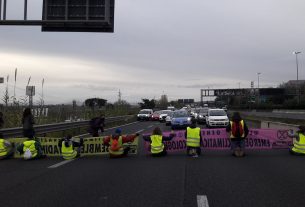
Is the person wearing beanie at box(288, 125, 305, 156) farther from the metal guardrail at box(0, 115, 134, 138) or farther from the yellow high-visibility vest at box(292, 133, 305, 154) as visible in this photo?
the metal guardrail at box(0, 115, 134, 138)

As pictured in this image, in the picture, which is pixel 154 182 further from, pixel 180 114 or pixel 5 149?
pixel 180 114

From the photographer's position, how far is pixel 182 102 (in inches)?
6816

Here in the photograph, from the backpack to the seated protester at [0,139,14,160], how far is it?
7762 mm

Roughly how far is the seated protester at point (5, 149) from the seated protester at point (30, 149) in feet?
1.59

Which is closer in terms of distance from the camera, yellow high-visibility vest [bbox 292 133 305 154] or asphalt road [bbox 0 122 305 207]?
asphalt road [bbox 0 122 305 207]

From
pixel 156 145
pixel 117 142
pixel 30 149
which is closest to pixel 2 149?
pixel 30 149

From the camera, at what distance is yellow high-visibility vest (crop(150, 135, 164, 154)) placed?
14.7m

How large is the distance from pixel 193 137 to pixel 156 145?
1.33m

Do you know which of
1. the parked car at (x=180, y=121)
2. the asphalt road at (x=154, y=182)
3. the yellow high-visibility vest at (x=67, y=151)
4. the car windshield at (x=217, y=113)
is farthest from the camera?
the car windshield at (x=217, y=113)

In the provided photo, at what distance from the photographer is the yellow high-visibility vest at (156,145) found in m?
14.7

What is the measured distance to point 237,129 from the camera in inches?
588

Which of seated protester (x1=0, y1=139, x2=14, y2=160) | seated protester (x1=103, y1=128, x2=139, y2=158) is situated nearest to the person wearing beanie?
seated protester (x1=103, y1=128, x2=139, y2=158)

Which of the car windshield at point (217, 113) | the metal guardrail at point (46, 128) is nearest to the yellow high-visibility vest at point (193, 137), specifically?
the metal guardrail at point (46, 128)

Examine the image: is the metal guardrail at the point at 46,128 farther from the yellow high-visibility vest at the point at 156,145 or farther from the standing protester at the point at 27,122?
the yellow high-visibility vest at the point at 156,145
